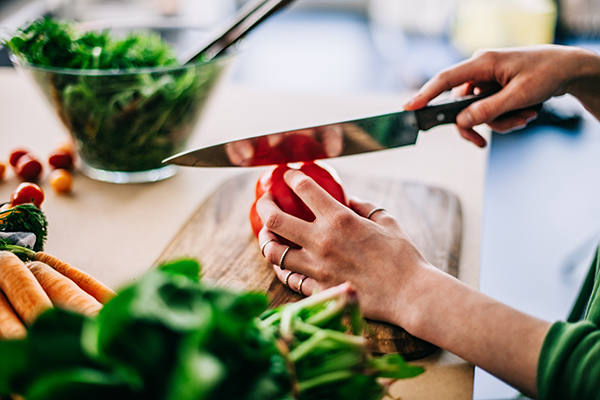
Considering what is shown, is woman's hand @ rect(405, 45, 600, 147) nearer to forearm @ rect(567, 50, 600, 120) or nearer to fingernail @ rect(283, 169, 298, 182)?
forearm @ rect(567, 50, 600, 120)

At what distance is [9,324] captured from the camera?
2.19 ft

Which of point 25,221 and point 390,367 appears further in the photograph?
point 25,221

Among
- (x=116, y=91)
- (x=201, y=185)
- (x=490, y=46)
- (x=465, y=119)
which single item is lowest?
(x=490, y=46)

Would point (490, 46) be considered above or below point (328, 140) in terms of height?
below

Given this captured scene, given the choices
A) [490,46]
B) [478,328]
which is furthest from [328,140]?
[490,46]

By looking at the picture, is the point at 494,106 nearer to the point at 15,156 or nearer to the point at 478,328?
the point at 478,328

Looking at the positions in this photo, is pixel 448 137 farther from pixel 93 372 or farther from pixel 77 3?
pixel 77 3

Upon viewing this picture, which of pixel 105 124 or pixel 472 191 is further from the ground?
pixel 105 124

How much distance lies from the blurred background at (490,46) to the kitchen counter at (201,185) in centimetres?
21

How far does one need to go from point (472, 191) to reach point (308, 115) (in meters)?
0.57

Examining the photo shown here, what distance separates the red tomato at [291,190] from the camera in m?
0.93

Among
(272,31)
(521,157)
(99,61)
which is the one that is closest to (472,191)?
(99,61)

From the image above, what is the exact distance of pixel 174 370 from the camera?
0.43 m

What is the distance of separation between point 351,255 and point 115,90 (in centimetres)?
62
